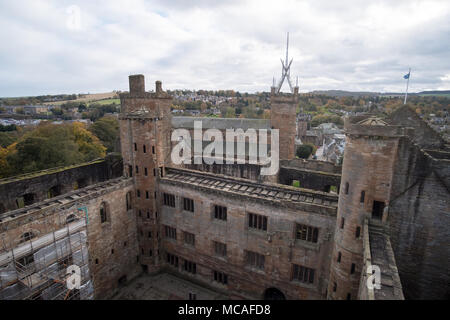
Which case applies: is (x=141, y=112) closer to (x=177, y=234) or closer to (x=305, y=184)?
(x=177, y=234)

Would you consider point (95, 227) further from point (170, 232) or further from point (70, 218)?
point (170, 232)

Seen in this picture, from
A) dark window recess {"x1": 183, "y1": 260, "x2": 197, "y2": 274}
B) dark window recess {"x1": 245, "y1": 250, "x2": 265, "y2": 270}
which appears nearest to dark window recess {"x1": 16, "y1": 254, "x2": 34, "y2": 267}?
dark window recess {"x1": 183, "y1": 260, "x2": 197, "y2": 274}

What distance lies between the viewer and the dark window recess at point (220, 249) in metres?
21.7

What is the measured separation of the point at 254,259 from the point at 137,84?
21.7 m

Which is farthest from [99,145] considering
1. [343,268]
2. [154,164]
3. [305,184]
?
[343,268]

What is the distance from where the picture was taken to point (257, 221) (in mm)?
19578

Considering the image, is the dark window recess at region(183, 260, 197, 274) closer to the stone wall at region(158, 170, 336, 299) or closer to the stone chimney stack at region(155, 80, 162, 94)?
the stone wall at region(158, 170, 336, 299)

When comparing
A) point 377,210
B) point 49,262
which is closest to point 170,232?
point 49,262

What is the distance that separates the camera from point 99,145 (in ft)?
171

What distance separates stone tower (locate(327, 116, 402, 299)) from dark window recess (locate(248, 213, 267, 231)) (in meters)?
5.36

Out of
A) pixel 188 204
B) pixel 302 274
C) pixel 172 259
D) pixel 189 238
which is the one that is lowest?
pixel 172 259

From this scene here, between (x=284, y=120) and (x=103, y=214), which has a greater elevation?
(x=284, y=120)

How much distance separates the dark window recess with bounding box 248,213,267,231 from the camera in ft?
63.5

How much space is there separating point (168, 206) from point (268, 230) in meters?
9.59
